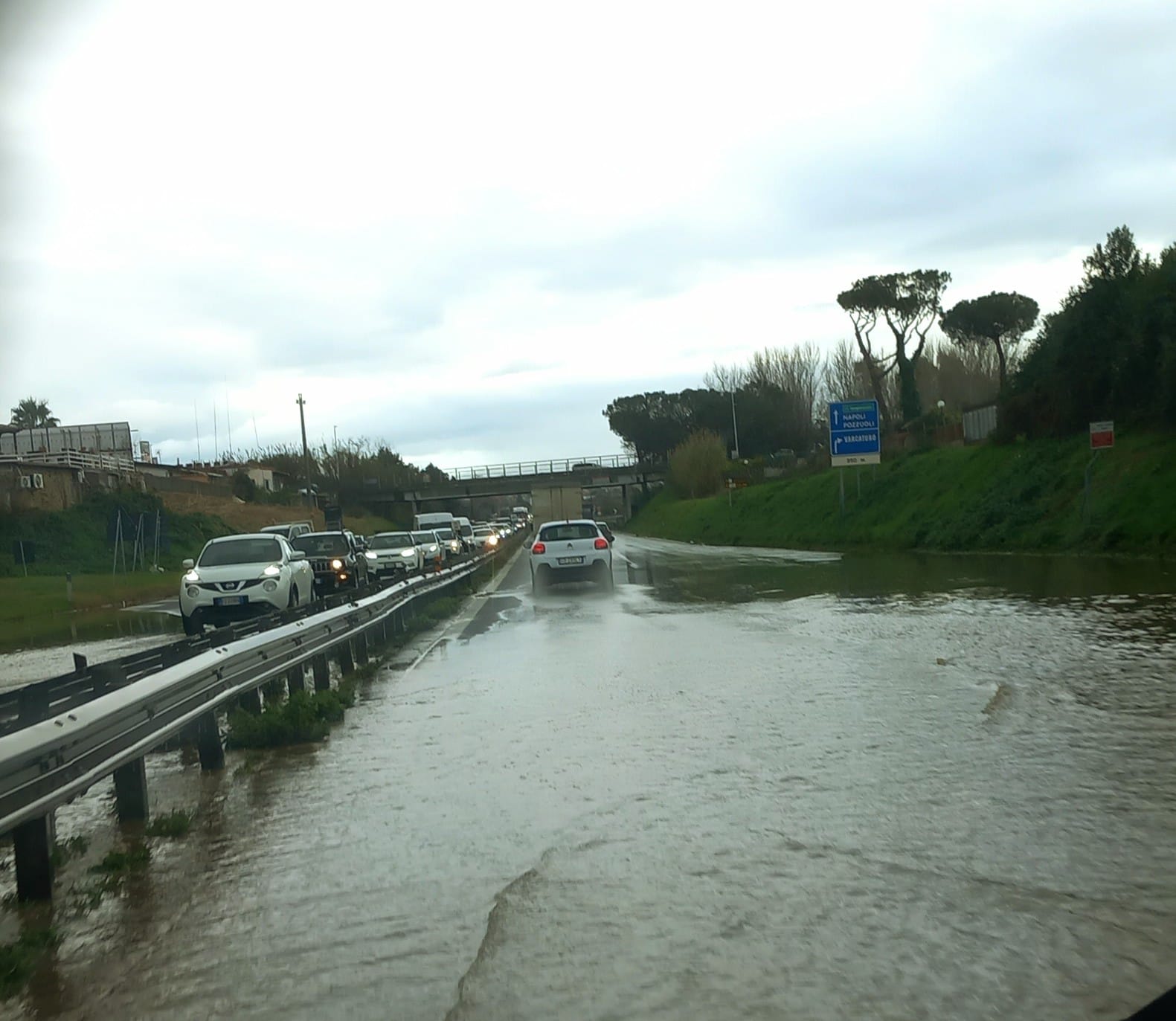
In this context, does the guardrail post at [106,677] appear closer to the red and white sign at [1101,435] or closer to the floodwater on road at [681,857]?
the floodwater on road at [681,857]

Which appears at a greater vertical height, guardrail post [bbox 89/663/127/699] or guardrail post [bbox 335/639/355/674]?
guardrail post [bbox 89/663/127/699]

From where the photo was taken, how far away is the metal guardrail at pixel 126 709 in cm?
573

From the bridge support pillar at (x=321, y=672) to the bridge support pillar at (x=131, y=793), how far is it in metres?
5.14

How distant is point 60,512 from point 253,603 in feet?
132

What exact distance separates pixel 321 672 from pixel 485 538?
59.0 metres

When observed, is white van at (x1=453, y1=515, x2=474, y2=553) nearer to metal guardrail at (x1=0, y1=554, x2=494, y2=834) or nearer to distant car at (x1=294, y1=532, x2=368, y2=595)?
distant car at (x1=294, y1=532, x2=368, y2=595)

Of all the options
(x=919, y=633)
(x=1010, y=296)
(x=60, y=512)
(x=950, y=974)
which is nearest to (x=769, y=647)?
(x=919, y=633)

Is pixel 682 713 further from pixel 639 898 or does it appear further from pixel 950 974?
pixel 950 974

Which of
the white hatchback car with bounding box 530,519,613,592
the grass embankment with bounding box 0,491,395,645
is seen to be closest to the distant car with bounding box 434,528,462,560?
the grass embankment with bounding box 0,491,395,645

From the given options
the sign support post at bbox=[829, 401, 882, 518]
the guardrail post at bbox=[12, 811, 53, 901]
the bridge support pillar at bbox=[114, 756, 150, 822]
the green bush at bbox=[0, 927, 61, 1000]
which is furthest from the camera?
the sign support post at bbox=[829, 401, 882, 518]

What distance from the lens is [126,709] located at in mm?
7070

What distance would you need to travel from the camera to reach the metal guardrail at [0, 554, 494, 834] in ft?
18.8

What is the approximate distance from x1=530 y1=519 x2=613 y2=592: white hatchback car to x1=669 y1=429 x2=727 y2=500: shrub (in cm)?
7023

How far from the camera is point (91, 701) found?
22.5ft
